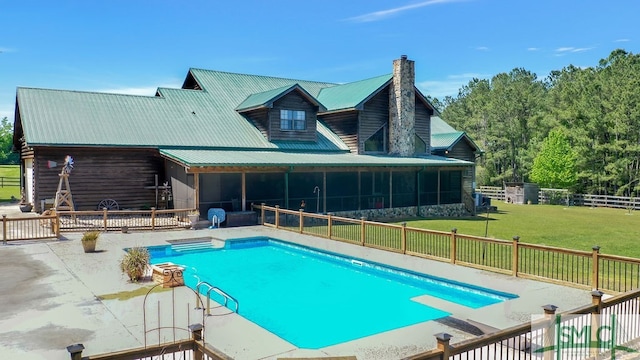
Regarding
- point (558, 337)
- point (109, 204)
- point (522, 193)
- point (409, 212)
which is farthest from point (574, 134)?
point (558, 337)

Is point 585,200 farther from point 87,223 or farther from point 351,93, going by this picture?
point 87,223

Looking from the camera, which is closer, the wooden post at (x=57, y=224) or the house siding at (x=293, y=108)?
the wooden post at (x=57, y=224)

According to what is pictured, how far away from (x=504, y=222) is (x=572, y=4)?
1209 cm

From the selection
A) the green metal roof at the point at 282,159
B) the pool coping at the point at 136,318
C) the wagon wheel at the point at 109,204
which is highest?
the green metal roof at the point at 282,159

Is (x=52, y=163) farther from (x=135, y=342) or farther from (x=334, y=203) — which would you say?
(x=135, y=342)

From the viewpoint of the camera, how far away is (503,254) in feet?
52.8

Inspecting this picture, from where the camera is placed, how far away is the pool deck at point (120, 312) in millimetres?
7469

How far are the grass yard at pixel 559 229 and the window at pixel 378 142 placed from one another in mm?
6465

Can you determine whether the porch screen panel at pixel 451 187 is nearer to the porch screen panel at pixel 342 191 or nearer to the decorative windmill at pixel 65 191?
the porch screen panel at pixel 342 191

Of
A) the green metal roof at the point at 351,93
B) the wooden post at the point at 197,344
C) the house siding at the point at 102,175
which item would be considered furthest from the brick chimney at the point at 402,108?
the wooden post at the point at 197,344

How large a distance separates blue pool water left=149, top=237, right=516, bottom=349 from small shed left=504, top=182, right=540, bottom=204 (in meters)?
29.7

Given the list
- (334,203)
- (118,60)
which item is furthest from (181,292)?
(118,60)

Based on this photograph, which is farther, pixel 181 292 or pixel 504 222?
pixel 504 222

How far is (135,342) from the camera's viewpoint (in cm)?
764
